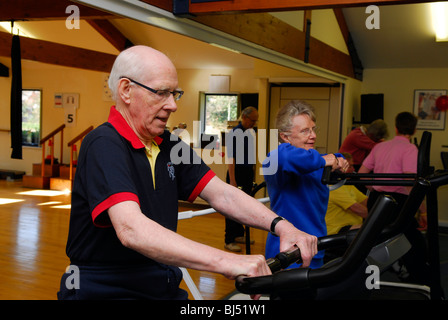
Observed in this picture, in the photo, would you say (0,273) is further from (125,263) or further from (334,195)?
(125,263)

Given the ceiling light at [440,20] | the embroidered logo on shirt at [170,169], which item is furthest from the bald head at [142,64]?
the ceiling light at [440,20]

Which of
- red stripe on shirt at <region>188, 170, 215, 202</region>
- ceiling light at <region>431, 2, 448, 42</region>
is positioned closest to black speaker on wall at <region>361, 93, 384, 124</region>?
ceiling light at <region>431, 2, 448, 42</region>

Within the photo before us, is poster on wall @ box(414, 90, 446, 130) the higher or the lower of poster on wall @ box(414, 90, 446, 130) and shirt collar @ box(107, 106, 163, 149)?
the higher

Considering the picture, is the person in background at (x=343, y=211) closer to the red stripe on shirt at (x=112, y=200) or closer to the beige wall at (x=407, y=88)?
the red stripe on shirt at (x=112, y=200)

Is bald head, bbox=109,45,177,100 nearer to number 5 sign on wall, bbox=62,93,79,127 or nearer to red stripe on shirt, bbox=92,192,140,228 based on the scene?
red stripe on shirt, bbox=92,192,140,228

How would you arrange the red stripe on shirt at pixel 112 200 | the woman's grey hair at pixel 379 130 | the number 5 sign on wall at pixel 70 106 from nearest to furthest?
the red stripe on shirt at pixel 112 200 < the woman's grey hair at pixel 379 130 < the number 5 sign on wall at pixel 70 106

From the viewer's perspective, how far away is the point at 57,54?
8.27 metres

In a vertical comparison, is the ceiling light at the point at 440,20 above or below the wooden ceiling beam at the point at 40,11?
above

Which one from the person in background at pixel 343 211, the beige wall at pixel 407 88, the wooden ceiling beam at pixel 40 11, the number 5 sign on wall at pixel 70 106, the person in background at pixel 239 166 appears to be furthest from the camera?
the number 5 sign on wall at pixel 70 106

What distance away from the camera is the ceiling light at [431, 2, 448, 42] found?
654cm

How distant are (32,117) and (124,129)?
38.8 ft

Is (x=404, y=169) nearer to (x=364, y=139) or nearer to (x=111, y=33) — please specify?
(x=364, y=139)

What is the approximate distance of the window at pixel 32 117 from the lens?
1208cm

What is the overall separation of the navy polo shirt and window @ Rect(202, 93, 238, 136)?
8.31 meters
